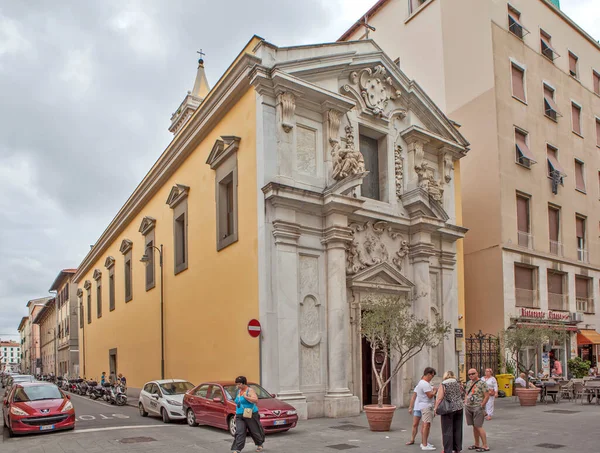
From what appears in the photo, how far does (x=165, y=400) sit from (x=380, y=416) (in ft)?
23.5

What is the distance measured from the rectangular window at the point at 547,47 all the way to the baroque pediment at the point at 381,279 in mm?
17773

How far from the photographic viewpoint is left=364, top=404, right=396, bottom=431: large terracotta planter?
1412cm

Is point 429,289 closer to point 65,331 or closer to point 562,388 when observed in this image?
point 562,388

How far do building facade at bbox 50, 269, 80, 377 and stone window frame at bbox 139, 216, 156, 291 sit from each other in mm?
28829

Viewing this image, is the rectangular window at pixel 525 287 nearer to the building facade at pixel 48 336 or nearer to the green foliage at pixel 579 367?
the green foliage at pixel 579 367

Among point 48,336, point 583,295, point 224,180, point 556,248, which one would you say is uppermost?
point 224,180

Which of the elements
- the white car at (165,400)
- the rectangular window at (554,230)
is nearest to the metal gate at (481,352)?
the rectangular window at (554,230)

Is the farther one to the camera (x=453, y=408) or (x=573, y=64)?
(x=573, y=64)

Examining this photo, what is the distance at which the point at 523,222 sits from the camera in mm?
27656

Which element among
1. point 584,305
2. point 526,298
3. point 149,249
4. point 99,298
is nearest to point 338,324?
point 526,298

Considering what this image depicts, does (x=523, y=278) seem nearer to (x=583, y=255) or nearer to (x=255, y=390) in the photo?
(x=583, y=255)

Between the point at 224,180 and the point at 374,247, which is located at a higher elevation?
the point at 224,180

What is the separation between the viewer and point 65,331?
64.4 metres

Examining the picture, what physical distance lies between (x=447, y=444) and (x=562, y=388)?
551 inches
